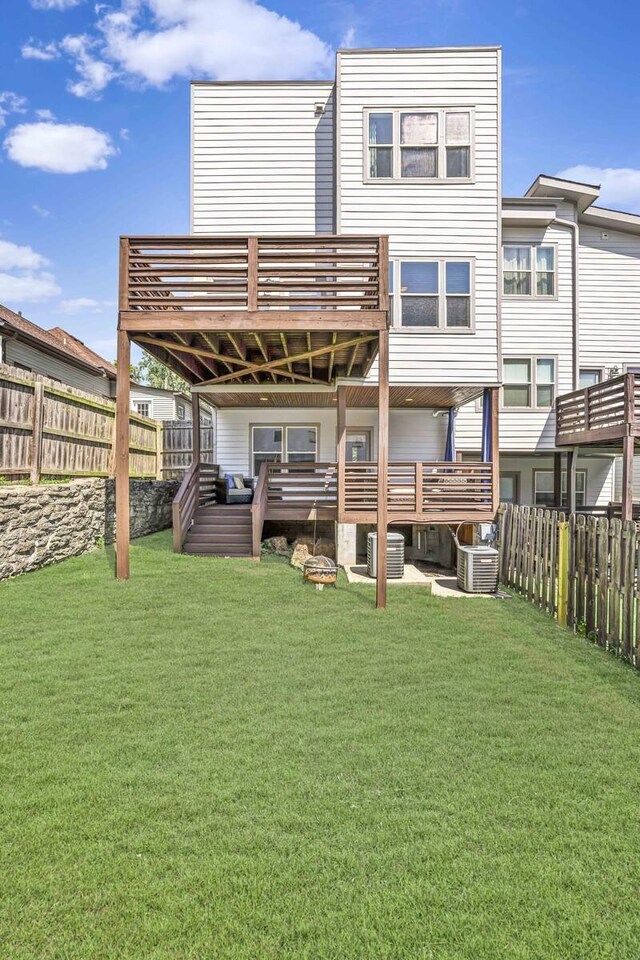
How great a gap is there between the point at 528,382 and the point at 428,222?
5340 millimetres

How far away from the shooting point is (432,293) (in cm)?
1080

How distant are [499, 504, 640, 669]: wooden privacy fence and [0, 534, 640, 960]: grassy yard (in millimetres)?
384

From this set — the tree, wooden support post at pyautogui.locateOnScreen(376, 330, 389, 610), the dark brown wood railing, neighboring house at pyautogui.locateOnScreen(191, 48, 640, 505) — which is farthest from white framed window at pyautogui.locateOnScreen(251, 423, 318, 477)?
the tree

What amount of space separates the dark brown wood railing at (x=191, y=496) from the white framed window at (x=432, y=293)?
18.0 ft

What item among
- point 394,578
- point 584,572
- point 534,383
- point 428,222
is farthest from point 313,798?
point 534,383

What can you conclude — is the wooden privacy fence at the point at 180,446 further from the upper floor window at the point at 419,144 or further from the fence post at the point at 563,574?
the fence post at the point at 563,574

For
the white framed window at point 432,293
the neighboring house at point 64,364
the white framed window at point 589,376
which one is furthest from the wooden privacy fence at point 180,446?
the white framed window at point 589,376

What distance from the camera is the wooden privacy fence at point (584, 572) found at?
17.2 ft

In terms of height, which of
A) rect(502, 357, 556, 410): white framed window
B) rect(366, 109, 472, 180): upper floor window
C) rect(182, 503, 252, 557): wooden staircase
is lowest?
rect(182, 503, 252, 557): wooden staircase

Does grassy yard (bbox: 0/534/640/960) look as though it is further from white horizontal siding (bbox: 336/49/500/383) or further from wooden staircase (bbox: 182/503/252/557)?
white horizontal siding (bbox: 336/49/500/383)

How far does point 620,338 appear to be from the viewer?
14.6 metres

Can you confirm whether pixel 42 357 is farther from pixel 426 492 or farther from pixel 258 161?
pixel 426 492

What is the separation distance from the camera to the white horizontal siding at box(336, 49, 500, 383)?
35.2ft

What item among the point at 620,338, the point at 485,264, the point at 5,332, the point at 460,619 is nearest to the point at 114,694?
the point at 460,619
